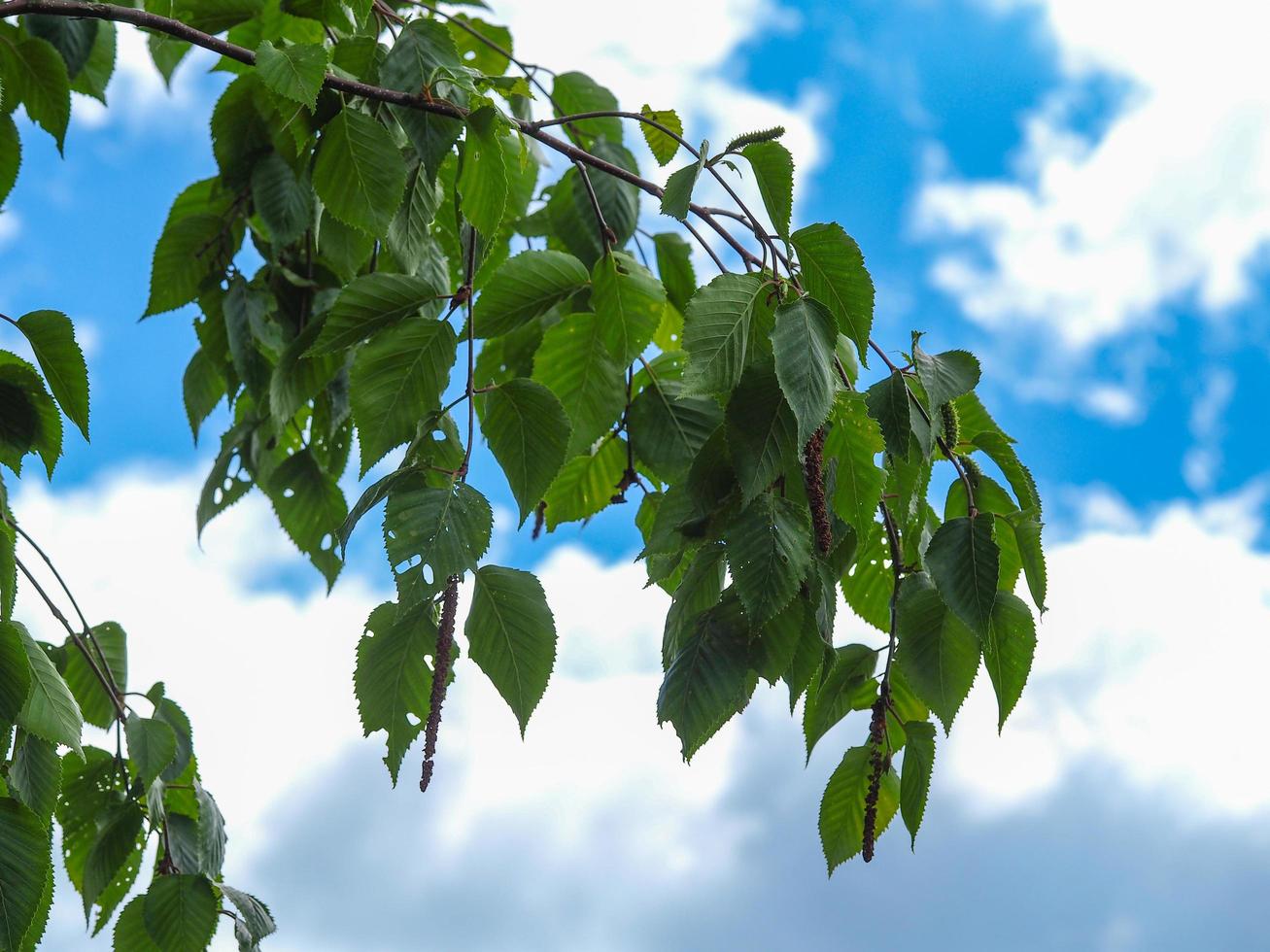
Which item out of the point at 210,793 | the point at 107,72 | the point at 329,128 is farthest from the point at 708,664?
the point at 107,72

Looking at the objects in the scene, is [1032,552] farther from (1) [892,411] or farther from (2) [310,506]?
(2) [310,506]

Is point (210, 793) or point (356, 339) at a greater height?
point (356, 339)

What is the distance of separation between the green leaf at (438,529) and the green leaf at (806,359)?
23cm

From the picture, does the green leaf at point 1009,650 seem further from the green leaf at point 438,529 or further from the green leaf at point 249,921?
the green leaf at point 249,921

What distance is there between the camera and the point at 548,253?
113 centimetres

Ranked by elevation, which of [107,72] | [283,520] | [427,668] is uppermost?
[107,72]

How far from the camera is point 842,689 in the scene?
1.11 m

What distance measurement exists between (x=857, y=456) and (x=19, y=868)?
670 millimetres

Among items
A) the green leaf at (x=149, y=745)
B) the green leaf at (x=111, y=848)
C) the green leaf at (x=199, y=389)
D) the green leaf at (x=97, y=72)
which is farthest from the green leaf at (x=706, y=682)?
the green leaf at (x=97, y=72)

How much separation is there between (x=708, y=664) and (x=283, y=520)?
3.06 feet

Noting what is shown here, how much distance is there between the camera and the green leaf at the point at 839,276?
939 mm

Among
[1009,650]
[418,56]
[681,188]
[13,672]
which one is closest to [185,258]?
[418,56]

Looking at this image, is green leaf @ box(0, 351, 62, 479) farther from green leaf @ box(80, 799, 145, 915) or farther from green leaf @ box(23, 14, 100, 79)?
green leaf @ box(23, 14, 100, 79)

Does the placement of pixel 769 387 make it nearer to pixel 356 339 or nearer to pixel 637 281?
pixel 637 281
